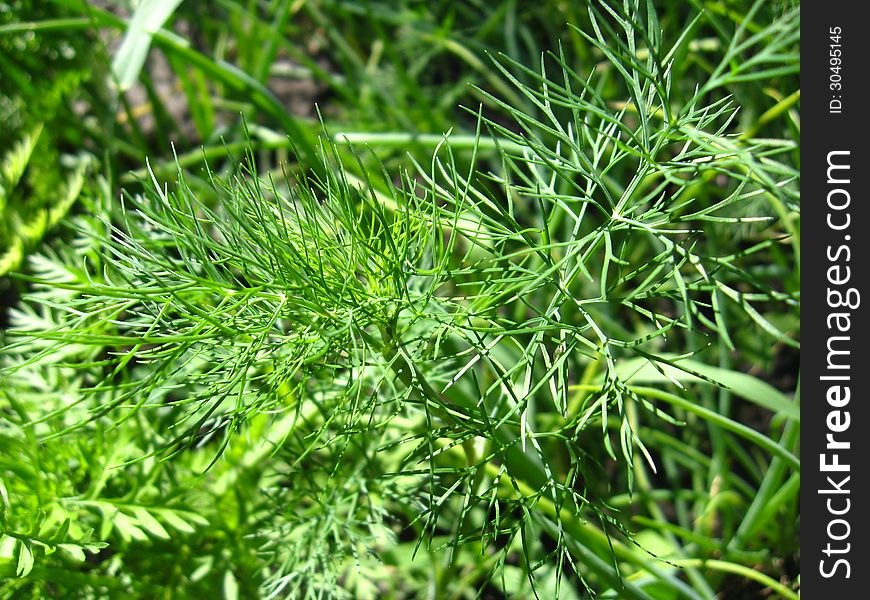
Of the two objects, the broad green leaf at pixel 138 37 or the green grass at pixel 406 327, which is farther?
the broad green leaf at pixel 138 37

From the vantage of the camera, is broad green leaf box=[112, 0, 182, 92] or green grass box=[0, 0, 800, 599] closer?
green grass box=[0, 0, 800, 599]

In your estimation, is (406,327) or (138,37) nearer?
(406,327)

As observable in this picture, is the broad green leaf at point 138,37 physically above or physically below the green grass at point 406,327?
above

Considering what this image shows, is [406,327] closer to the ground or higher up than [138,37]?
closer to the ground

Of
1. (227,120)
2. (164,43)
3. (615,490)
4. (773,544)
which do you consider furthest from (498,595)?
(227,120)

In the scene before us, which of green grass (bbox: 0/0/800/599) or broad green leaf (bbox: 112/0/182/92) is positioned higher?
broad green leaf (bbox: 112/0/182/92)
